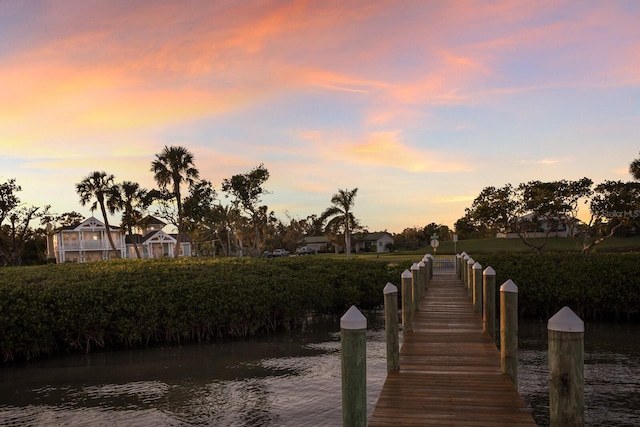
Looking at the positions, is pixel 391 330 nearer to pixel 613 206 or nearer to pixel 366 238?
pixel 613 206

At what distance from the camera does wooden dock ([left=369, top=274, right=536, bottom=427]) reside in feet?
22.1

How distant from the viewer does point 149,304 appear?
21609 millimetres

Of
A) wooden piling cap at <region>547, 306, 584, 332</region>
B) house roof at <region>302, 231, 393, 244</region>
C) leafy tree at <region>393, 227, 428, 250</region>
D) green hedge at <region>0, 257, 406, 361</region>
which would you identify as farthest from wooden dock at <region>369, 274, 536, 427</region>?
house roof at <region>302, 231, 393, 244</region>

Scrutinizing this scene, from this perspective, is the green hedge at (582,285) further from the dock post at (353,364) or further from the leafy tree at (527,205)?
the dock post at (353,364)

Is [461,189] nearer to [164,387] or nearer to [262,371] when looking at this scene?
[262,371]

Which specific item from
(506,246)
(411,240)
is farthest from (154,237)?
(411,240)

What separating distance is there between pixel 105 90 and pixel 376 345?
17.0 metres

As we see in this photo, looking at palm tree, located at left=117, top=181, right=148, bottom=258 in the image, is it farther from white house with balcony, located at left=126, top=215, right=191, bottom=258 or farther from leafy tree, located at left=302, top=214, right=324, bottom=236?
leafy tree, located at left=302, top=214, right=324, bottom=236

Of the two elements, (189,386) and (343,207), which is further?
(343,207)

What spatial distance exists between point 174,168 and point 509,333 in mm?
46178

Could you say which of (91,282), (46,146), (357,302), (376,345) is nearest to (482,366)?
(376,345)

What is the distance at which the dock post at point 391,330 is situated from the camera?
9.14 meters

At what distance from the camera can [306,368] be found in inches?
715

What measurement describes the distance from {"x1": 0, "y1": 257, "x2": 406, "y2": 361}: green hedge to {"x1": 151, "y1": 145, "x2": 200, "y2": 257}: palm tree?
25771 mm
